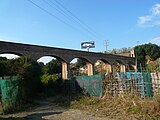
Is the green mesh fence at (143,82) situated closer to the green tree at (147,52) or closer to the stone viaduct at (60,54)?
the stone viaduct at (60,54)

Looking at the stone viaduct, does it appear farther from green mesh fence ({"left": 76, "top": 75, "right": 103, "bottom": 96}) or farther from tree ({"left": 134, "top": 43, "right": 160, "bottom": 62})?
tree ({"left": 134, "top": 43, "right": 160, "bottom": 62})

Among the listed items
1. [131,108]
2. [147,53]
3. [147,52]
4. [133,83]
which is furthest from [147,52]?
[131,108]

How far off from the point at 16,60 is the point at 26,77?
290 cm

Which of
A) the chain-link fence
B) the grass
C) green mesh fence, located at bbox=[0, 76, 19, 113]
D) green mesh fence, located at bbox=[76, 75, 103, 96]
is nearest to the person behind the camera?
the grass

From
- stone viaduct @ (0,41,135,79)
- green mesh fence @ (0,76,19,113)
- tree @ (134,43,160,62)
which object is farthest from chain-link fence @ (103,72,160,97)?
tree @ (134,43,160,62)

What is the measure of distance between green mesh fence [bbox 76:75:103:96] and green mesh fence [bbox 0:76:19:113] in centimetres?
639

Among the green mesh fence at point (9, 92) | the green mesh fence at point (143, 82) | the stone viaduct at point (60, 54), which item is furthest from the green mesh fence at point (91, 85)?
the stone viaduct at point (60, 54)

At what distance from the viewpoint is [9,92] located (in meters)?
15.2

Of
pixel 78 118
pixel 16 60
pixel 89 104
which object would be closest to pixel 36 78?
pixel 16 60

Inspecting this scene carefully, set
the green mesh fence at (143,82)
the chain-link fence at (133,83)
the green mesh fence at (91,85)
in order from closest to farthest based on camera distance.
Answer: the chain-link fence at (133,83) < the green mesh fence at (143,82) < the green mesh fence at (91,85)

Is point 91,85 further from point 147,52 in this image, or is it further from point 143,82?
point 147,52

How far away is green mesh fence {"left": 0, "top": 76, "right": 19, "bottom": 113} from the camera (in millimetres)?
14906

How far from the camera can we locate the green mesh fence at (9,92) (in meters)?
14.9

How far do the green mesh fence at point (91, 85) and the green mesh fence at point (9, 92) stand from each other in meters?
6.39
